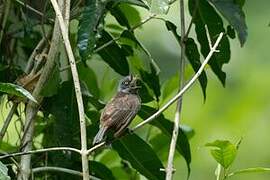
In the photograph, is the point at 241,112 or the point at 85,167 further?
the point at 241,112

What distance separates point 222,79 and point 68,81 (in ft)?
1.09

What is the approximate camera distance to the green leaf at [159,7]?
1554 millimetres

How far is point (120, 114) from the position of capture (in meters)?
1.61

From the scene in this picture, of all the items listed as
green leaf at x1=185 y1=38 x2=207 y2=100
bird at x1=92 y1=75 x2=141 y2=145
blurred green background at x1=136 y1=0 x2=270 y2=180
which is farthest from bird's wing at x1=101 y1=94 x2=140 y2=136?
blurred green background at x1=136 y1=0 x2=270 y2=180

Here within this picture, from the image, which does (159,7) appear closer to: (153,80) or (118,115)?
(118,115)

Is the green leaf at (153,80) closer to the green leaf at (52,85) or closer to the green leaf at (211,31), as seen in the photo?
the green leaf at (211,31)

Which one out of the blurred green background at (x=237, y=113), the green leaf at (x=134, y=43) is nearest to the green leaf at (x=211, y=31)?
the green leaf at (x=134, y=43)

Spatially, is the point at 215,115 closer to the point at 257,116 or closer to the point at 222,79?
the point at 257,116

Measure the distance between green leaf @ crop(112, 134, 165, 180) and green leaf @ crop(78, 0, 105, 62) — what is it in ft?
0.97

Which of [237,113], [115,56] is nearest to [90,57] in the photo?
[115,56]

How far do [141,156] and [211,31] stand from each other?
310mm

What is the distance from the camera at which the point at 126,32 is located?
1959mm

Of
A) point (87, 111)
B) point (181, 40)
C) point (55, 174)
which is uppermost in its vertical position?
point (181, 40)

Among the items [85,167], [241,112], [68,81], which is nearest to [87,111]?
[68,81]
